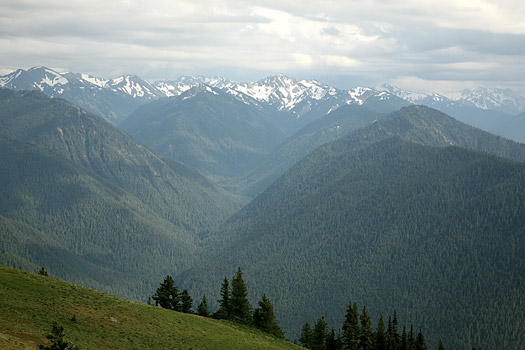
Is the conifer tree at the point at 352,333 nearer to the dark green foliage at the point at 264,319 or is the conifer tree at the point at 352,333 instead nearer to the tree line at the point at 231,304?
the tree line at the point at 231,304

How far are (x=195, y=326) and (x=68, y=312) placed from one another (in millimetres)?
22657

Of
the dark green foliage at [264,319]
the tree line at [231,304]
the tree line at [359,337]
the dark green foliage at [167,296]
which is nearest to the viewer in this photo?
the tree line at [359,337]

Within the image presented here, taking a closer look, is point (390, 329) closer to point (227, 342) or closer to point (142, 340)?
point (227, 342)

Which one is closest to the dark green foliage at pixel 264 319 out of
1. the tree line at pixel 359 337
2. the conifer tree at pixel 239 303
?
the conifer tree at pixel 239 303

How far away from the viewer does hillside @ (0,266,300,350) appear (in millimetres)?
60219

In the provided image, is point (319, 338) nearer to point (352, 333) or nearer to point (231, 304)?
point (352, 333)

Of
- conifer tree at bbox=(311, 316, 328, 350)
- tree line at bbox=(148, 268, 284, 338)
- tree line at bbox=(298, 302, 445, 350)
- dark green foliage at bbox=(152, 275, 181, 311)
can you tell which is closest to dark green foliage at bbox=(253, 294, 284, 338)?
tree line at bbox=(148, 268, 284, 338)

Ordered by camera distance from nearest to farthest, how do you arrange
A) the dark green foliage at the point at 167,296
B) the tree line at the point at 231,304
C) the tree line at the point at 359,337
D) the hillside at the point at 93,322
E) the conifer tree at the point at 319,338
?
the hillside at the point at 93,322, the tree line at the point at 359,337, the tree line at the point at 231,304, the dark green foliage at the point at 167,296, the conifer tree at the point at 319,338

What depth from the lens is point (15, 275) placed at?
Answer: 254 feet

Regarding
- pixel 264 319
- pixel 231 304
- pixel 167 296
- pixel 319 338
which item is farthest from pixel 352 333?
pixel 167 296

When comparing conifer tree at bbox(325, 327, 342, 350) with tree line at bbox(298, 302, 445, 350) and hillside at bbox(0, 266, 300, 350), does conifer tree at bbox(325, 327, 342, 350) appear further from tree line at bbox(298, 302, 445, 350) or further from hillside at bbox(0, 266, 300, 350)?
hillside at bbox(0, 266, 300, 350)

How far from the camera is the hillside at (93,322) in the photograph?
60.2 m

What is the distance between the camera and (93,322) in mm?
68250

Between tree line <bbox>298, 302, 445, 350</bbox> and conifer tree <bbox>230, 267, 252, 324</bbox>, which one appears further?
conifer tree <bbox>230, 267, 252, 324</bbox>
